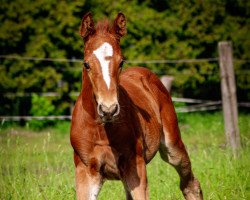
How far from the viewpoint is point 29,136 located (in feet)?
41.4

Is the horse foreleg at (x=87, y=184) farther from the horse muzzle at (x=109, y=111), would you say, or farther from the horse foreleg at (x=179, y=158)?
the horse foreleg at (x=179, y=158)

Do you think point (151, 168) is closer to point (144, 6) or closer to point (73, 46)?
point (73, 46)

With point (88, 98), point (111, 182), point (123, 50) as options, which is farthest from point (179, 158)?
point (123, 50)

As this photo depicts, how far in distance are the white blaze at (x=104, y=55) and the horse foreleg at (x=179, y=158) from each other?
1841 millimetres

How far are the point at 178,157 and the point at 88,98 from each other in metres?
1.70

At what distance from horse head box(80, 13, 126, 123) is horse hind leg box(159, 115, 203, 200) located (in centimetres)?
164

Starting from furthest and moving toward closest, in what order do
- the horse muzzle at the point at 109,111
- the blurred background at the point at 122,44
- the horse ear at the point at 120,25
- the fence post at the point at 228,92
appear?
the blurred background at the point at 122,44
the fence post at the point at 228,92
the horse ear at the point at 120,25
the horse muzzle at the point at 109,111

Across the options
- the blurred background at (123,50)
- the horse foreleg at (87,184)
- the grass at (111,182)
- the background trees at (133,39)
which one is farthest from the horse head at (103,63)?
the background trees at (133,39)

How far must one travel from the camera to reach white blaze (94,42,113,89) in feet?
14.5

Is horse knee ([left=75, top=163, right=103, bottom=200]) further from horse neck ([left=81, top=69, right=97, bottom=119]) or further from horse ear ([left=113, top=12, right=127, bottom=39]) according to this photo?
horse ear ([left=113, top=12, right=127, bottom=39])

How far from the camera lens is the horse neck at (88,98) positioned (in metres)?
4.94

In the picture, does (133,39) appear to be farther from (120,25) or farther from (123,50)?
(120,25)

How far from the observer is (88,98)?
5.01 metres

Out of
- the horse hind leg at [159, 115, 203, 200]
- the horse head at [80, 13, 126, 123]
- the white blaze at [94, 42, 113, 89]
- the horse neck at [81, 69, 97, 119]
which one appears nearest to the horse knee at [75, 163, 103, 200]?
the horse neck at [81, 69, 97, 119]
